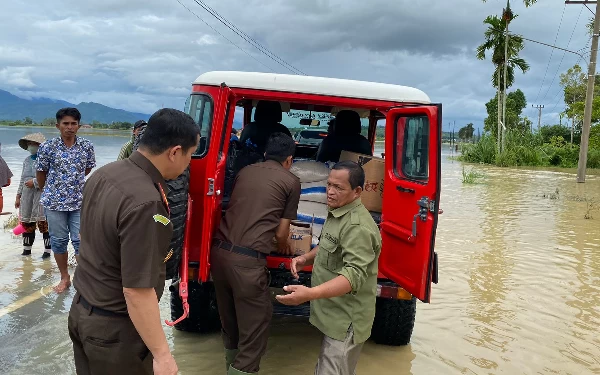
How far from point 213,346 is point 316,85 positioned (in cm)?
227

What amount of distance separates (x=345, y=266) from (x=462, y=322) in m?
3.08

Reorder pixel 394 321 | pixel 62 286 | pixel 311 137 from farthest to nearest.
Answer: pixel 311 137 < pixel 62 286 < pixel 394 321

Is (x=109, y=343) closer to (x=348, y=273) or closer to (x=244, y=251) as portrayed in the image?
(x=348, y=273)

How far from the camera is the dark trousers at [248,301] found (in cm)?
310

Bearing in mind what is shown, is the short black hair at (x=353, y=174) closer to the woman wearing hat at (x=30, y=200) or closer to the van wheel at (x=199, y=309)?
the van wheel at (x=199, y=309)

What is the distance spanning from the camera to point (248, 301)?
10.2 ft

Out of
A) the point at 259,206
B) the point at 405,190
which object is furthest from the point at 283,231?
the point at 405,190

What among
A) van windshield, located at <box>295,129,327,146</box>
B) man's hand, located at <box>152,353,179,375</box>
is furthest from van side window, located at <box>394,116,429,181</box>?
van windshield, located at <box>295,129,327,146</box>

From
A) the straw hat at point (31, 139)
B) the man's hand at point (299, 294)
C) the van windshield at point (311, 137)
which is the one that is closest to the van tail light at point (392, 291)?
the man's hand at point (299, 294)

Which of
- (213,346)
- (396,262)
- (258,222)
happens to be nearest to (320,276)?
(258,222)

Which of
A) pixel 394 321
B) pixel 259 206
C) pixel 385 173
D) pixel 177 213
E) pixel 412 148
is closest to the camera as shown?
pixel 177 213

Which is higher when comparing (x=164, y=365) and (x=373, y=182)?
(x=373, y=182)

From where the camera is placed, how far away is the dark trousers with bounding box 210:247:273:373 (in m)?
3.10

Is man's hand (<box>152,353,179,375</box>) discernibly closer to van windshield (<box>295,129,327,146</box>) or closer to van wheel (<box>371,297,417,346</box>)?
van wheel (<box>371,297,417,346</box>)
